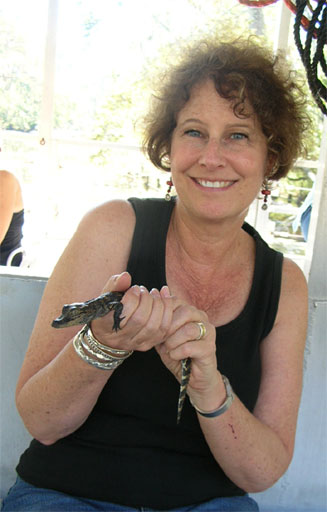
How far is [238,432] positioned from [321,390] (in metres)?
0.86

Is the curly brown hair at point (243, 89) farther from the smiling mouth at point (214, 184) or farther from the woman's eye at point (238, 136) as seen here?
the smiling mouth at point (214, 184)

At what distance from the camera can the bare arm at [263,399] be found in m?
1.20

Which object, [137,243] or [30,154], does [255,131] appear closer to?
[137,243]

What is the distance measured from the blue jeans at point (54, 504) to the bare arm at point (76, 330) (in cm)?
14

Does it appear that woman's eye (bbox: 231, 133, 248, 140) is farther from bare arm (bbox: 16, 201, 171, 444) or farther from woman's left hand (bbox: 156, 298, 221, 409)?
woman's left hand (bbox: 156, 298, 221, 409)

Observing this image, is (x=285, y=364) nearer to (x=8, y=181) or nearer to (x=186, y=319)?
(x=186, y=319)

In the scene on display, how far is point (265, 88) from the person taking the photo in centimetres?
158

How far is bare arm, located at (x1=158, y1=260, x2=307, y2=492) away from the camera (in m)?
1.20

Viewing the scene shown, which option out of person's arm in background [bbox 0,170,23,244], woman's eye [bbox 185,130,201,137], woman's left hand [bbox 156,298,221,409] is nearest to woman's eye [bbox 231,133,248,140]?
woman's eye [bbox 185,130,201,137]

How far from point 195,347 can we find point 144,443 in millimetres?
435

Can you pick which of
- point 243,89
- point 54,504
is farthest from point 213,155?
point 54,504

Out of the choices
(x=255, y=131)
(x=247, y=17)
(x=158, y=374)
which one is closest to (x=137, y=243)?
(x=158, y=374)

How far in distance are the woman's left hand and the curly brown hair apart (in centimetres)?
68

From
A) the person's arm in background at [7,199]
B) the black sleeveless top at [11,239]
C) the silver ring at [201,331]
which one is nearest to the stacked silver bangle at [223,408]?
the silver ring at [201,331]
